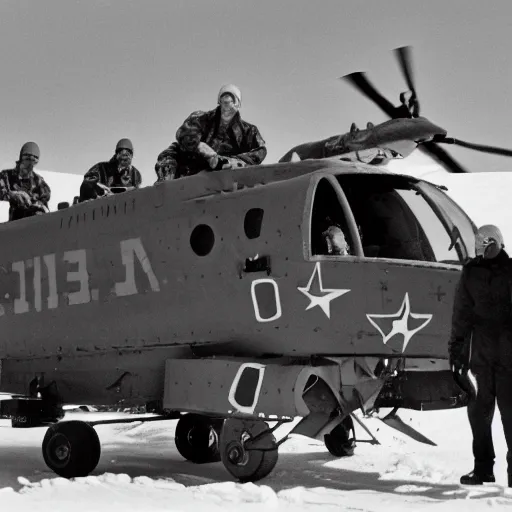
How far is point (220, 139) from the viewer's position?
8.25 meters

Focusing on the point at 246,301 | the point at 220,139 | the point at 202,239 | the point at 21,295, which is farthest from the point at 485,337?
the point at 21,295

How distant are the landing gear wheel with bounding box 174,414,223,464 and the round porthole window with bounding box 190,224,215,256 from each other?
2502 mm

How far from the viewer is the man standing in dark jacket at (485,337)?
618 cm

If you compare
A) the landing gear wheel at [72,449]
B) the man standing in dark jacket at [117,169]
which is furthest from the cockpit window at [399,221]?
the man standing in dark jacket at [117,169]

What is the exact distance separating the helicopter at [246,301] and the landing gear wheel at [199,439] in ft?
4.51

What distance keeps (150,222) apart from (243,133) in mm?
1555

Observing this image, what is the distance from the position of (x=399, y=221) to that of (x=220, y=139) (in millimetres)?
2002

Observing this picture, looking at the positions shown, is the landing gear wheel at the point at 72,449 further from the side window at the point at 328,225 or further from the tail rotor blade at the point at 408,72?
the tail rotor blade at the point at 408,72

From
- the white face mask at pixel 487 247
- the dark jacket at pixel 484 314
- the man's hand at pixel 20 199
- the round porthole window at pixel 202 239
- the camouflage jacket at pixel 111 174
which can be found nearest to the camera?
the dark jacket at pixel 484 314

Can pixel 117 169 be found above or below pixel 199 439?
above

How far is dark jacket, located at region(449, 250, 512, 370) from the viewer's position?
6168mm

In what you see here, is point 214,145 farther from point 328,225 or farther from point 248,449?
point 248,449

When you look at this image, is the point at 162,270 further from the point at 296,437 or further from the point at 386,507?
the point at 296,437

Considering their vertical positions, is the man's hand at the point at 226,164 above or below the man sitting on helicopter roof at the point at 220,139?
below
